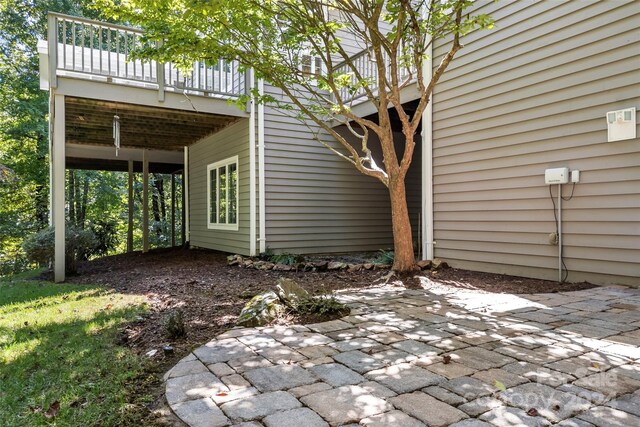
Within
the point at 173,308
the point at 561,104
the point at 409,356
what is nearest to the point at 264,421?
the point at 409,356

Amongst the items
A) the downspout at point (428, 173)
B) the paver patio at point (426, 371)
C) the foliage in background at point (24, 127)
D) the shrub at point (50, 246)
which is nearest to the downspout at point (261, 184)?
the downspout at point (428, 173)

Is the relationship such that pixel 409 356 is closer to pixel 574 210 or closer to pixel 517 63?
pixel 574 210

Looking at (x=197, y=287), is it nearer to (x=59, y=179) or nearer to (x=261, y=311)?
(x=261, y=311)

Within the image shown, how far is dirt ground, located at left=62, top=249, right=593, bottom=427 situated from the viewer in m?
2.65

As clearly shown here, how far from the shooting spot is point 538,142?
492cm

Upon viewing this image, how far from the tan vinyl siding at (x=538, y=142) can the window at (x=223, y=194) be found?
4283 millimetres

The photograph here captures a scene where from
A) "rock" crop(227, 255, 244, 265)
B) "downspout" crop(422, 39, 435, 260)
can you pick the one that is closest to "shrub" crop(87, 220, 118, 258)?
"rock" crop(227, 255, 244, 265)

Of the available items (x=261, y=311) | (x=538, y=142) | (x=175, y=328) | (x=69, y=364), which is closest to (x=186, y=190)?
(x=261, y=311)

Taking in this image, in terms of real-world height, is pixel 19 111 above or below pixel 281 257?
above

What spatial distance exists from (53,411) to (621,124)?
16.8ft

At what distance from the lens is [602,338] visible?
2609 millimetres

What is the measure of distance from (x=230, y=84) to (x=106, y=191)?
10.6m

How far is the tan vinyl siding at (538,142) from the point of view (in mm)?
4156

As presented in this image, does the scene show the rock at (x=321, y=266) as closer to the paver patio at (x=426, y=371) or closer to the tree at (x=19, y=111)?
the paver patio at (x=426, y=371)
